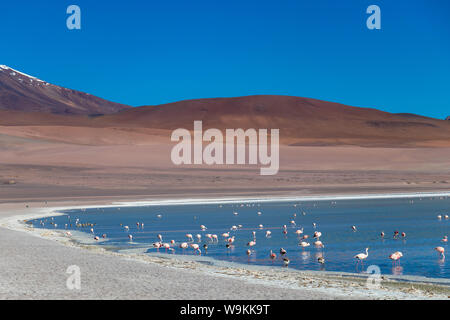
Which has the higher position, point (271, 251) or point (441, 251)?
point (441, 251)

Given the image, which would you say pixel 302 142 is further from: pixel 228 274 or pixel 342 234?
pixel 228 274

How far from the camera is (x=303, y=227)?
87.3ft

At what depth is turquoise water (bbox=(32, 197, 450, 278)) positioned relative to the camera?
681 inches

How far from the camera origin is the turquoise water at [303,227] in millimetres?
17297

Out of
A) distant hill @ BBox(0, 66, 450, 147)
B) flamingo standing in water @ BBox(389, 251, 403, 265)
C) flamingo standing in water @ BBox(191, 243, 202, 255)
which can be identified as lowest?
flamingo standing in water @ BBox(191, 243, 202, 255)

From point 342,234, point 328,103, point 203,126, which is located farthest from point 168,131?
point 342,234

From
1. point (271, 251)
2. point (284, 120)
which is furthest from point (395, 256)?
point (284, 120)

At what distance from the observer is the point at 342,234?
2345cm

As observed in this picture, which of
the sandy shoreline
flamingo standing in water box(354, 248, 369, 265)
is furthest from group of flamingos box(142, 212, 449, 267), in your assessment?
the sandy shoreline

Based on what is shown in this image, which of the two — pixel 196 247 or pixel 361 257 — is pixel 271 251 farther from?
pixel 361 257

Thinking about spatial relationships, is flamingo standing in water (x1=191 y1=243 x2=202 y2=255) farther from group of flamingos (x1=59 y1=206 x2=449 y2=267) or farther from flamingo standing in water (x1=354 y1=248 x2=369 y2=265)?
flamingo standing in water (x1=354 y1=248 x2=369 y2=265)

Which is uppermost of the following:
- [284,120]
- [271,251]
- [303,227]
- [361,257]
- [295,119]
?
[295,119]

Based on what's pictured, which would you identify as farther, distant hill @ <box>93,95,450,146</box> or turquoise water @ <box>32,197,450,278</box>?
distant hill @ <box>93,95,450,146</box>
